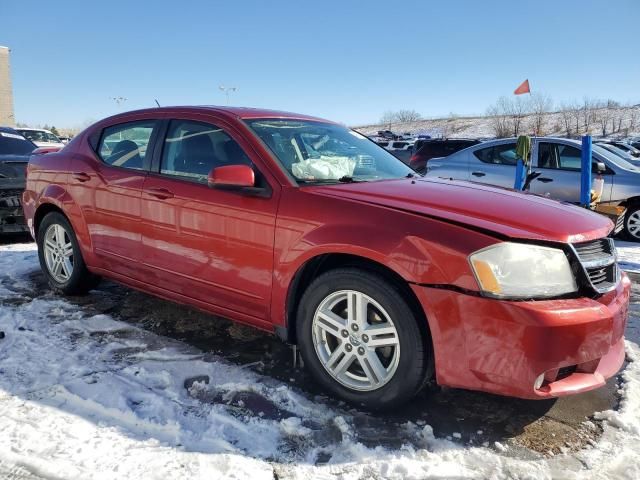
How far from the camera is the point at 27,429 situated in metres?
2.45

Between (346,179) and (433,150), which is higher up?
(433,150)

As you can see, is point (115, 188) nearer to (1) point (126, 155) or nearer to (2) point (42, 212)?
(1) point (126, 155)

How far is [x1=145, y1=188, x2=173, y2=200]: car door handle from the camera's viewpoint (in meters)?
3.47

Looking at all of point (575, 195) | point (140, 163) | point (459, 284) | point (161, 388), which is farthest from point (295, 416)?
point (575, 195)

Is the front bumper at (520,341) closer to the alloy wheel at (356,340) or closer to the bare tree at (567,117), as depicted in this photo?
the alloy wheel at (356,340)

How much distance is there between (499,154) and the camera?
30.5 feet

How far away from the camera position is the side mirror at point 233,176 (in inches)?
116

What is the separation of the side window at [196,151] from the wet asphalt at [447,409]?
1.15 meters

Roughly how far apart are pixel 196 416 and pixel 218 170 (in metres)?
1.34

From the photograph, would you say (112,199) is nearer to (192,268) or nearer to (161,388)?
(192,268)

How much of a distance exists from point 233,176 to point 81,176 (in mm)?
1875

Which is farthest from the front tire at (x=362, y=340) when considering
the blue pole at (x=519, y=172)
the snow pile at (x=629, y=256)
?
the blue pole at (x=519, y=172)

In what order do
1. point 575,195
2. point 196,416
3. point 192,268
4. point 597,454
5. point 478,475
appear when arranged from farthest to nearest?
point 575,195 → point 192,268 → point 196,416 → point 597,454 → point 478,475

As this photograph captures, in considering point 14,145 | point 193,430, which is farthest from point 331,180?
point 14,145
